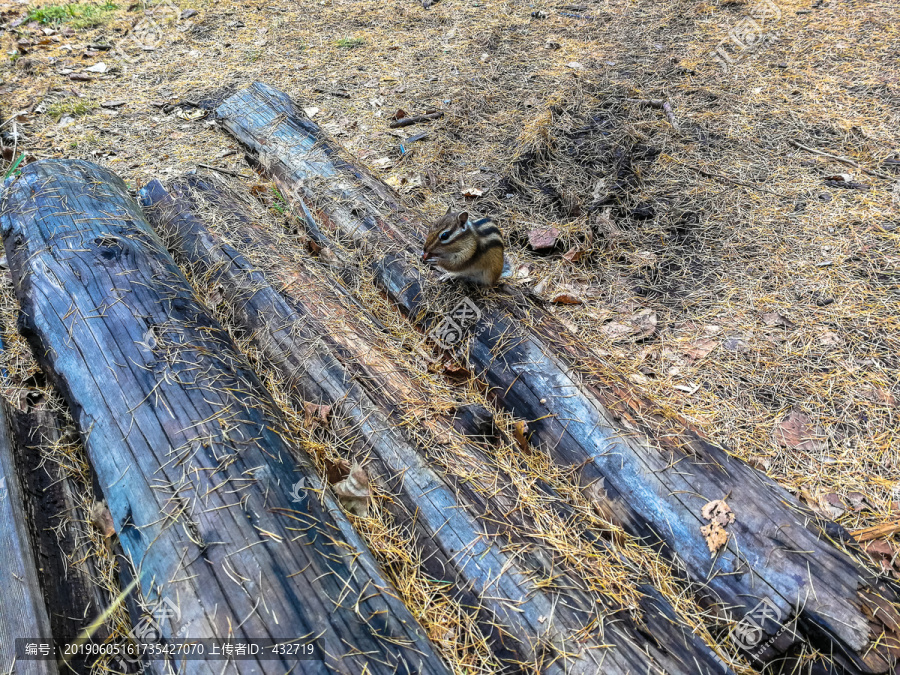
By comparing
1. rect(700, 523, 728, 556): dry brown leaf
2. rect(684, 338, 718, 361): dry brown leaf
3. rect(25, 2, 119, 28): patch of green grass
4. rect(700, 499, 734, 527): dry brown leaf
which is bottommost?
rect(684, 338, 718, 361): dry brown leaf

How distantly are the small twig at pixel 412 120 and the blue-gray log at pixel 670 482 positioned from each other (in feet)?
7.48

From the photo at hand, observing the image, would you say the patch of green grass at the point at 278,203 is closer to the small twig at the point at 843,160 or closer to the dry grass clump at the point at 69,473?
the dry grass clump at the point at 69,473

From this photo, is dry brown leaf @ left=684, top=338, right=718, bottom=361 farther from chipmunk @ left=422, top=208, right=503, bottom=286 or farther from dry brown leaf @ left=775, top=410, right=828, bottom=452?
chipmunk @ left=422, top=208, right=503, bottom=286

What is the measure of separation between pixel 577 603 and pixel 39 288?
3.20 m

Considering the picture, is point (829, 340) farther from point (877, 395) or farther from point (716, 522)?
point (716, 522)

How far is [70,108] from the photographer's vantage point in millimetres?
5828

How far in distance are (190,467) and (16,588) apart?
813mm

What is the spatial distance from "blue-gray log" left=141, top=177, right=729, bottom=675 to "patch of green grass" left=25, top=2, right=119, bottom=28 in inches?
235

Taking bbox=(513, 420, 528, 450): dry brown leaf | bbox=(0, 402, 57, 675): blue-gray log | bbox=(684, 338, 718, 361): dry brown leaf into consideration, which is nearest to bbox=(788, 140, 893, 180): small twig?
bbox=(684, 338, 718, 361): dry brown leaf

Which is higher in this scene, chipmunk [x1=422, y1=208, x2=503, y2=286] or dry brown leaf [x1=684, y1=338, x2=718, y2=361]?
chipmunk [x1=422, y1=208, x2=503, y2=286]

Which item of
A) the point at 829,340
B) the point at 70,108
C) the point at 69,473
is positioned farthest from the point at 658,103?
the point at 70,108

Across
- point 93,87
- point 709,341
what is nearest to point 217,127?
point 93,87

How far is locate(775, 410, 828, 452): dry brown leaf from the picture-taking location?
290 cm

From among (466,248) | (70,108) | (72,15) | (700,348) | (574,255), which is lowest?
(700,348)
